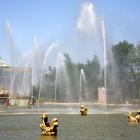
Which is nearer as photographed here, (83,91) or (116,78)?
(116,78)

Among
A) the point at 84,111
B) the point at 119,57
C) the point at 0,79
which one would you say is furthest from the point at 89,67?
the point at 84,111

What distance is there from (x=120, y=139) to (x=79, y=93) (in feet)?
257

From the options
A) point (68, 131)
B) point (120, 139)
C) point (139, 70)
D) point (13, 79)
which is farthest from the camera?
point (139, 70)

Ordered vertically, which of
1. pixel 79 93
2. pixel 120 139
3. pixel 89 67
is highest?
pixel 89 67

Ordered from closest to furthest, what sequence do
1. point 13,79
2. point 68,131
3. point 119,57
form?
point 68,131, point 13,79, point 119,57

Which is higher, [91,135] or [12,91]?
[12,91]

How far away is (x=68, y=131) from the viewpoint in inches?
1117

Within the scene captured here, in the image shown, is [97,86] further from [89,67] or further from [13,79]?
A: [13,79]

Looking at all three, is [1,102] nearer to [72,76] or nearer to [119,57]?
[72,76]

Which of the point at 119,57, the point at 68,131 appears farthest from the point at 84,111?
the point at 119,57

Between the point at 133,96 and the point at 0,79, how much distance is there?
112 ft

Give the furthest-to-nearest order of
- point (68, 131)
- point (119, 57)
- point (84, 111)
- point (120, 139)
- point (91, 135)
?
point (119, 57) < point (84, 111) < point (68, 131) < point (91, 135) < point (120, 139)

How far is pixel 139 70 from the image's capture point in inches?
4675

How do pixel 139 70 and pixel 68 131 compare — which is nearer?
pixel 68 131
